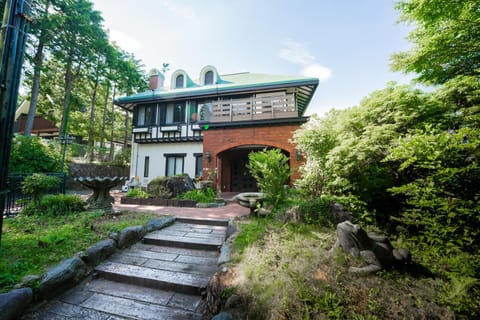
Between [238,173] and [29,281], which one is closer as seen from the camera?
[29,281]

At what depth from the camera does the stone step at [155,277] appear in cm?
242

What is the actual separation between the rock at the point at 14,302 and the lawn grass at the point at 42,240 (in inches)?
7.2

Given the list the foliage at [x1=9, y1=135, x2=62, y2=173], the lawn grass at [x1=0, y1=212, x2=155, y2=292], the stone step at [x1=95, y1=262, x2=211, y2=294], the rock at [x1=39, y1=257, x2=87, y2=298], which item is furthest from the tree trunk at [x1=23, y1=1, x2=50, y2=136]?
the stone step at [x1=95, y1=262, x2=211, y2=294]

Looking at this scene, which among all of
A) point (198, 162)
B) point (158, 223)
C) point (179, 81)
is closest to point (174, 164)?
point (198, 162)

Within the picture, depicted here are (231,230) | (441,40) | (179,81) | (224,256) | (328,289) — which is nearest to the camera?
(328,289)

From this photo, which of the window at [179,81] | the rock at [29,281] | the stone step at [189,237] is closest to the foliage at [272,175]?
the stone step at [189,237]

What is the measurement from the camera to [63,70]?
14578 millimetres

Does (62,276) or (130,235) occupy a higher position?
(130,235)

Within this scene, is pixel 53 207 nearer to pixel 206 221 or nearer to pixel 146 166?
pixel 206 221

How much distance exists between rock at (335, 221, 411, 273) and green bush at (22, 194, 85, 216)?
628cm

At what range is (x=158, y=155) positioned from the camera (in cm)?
1278

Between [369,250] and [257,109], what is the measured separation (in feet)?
25.8

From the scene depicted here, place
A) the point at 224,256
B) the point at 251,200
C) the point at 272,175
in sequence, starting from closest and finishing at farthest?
1. the point at 224,256
2. the point at 272,175
3. the point at 251,200

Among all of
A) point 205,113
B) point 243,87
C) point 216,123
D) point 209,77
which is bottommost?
point 216,123
